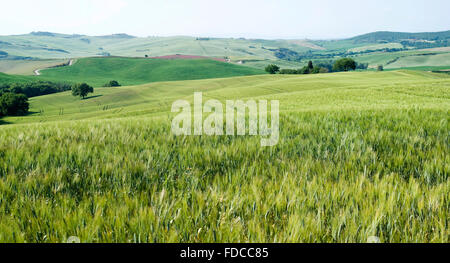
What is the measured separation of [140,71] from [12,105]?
269 ft

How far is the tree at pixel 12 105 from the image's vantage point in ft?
250

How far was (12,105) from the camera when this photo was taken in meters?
76.1

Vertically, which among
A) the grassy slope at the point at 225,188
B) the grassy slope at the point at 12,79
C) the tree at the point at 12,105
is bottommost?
the tree at the point at 12,105

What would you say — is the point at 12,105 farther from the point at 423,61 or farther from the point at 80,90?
the point at 423,61

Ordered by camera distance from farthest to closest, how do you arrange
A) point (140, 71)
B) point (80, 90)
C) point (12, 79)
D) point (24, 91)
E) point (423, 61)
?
point (423, 61)
point (140, 71)
point (12, 79)
point (24, 91)
point (80, 90)

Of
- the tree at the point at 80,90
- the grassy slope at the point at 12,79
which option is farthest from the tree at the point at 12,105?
the grassy slope at the point at 12,79

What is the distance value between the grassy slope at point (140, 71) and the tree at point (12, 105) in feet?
166

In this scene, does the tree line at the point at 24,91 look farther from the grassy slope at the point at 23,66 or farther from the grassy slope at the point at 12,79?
the grassy slope at the point at 23,66

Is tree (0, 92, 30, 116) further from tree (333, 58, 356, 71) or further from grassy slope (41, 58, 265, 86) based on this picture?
tree (333, 58, 356, 71)

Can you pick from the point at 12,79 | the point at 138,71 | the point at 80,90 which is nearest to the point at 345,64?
the point at 138,71

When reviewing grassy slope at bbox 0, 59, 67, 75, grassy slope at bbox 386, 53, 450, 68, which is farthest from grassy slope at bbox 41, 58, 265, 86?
grassy slope at bbox 386, 53, 450, 68

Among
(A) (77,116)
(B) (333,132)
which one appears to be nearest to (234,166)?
(B) (333,132)

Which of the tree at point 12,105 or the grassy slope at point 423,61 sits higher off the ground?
the grassy slope at point 423,61
